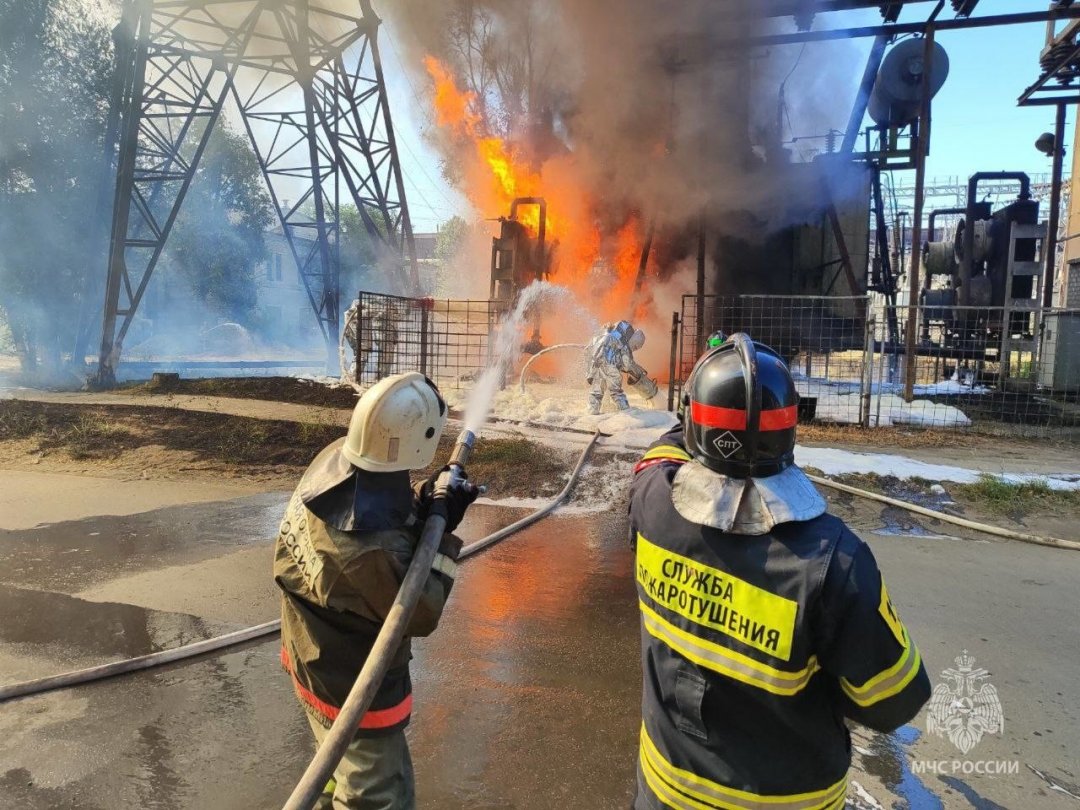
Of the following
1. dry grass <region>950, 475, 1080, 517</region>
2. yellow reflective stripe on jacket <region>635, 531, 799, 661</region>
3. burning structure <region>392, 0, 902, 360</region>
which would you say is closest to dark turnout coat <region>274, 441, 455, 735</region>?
yellow reflective stripe on jacket <region>635, 531, 799, 661</region>

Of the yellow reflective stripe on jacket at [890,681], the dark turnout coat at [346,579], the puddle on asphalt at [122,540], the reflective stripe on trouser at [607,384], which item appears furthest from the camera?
the reflective stripe on trouser at [607,384]

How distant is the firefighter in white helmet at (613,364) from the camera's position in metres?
9.58

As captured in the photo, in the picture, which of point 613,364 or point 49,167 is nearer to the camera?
point 613,364

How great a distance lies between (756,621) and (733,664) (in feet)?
0.38

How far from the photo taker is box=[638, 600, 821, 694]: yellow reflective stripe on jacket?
1.30m

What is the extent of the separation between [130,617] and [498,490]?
11.4ft

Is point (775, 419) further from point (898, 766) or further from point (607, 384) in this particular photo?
point (607, 384)

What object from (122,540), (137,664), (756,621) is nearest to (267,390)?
(122,540)

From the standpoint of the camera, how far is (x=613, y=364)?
9617 millimetres

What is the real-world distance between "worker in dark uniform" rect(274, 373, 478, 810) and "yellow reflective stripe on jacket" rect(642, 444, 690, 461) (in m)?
0.56

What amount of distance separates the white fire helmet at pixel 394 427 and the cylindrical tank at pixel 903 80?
1636 centimetres

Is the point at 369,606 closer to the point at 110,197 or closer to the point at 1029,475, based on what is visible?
the point at 1029,475

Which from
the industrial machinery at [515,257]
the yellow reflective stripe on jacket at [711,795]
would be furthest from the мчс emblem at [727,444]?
the industrial machinery at [515,257]

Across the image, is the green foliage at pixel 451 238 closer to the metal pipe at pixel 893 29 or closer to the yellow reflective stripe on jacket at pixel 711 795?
the metal pipe at pixel 893 29
